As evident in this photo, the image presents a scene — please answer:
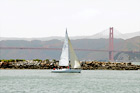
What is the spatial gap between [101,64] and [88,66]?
12.0 feet

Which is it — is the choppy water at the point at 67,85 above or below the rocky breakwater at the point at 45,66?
below

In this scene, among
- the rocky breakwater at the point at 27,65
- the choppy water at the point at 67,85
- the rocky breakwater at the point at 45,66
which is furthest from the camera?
the rocky breakwater at the point at 27,65

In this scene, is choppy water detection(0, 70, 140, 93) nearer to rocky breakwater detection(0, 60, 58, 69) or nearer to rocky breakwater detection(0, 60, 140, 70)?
rocky breakwater detection(0, 60, 140, 70)

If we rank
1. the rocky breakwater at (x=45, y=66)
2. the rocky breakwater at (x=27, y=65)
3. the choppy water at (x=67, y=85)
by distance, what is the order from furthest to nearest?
the rocky breakwater at (x=27, y=65) → the rocky breakwater at (x=45, y=66) → the choppy water at (x=67, y=85)

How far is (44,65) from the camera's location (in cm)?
6969

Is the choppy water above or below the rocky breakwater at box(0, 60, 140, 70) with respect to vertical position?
below

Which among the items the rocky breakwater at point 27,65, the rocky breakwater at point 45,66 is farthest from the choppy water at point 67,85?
the rocky breakwater at point 27,65

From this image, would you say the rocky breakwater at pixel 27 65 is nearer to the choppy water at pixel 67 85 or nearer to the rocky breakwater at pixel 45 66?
the rocky breakwater at pixel 45 66

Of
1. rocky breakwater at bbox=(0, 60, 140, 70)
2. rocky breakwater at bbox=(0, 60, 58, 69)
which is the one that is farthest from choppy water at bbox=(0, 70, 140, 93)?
rocky breakwater at bbox=(0, 60, 58, 69)

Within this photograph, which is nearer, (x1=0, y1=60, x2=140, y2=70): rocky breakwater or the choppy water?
the choppy water

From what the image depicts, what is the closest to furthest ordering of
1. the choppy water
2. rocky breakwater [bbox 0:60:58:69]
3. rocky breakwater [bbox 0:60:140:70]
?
the choppy water
rocky breakwater [bbox 0:60:140:70]
rocky breakwater [bbox 0:60:58:69]

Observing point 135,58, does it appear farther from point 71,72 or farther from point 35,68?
point 71,72

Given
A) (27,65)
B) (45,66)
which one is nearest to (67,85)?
(45,66)

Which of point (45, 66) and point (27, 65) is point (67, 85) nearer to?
point (45, 66)
